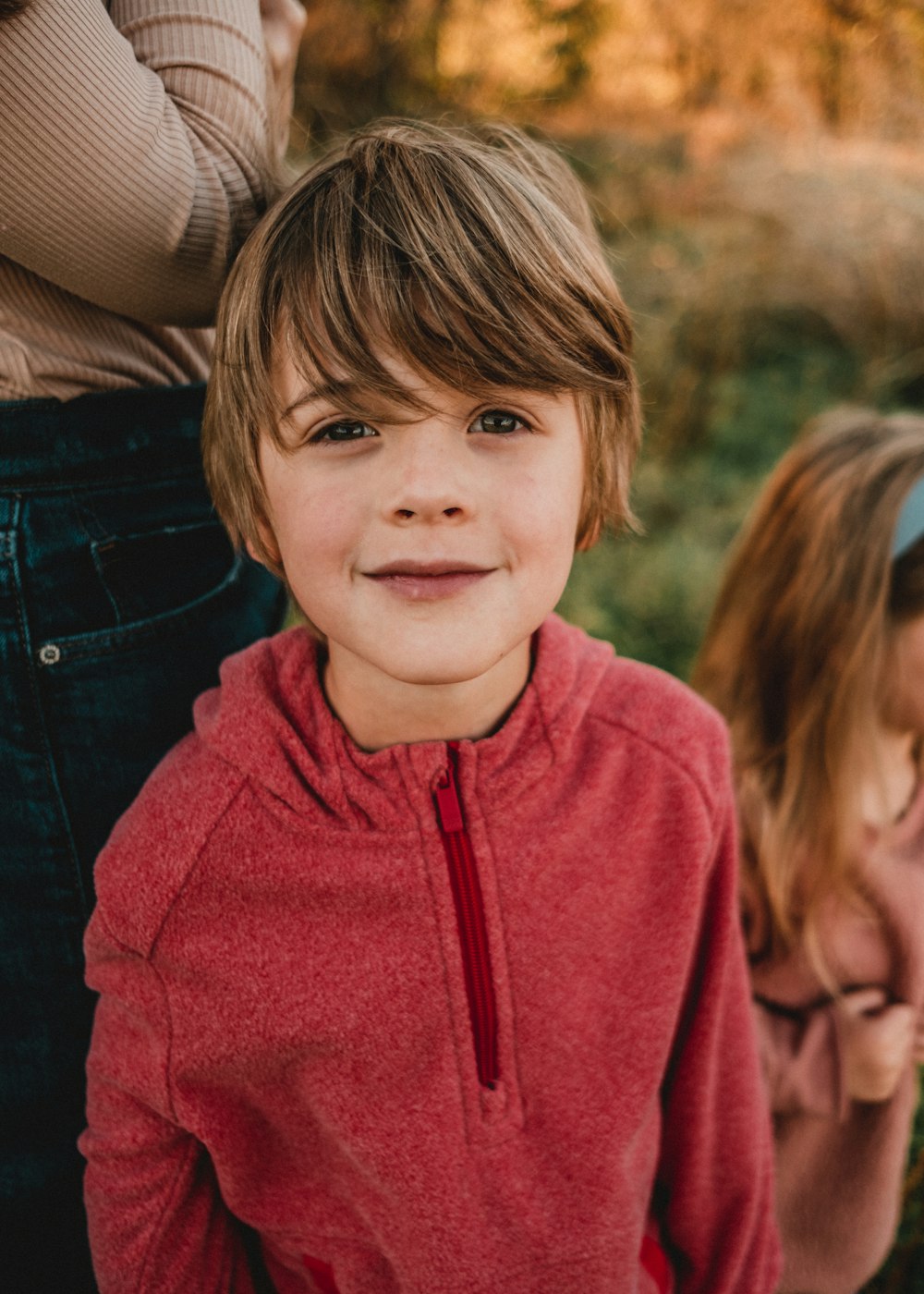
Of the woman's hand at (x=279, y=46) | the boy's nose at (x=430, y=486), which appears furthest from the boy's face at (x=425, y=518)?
the woman's hand at (x=279, y=46)

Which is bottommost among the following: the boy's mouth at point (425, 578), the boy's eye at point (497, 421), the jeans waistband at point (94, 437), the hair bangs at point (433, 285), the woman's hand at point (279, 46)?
the boy's mouth at point (425, 578)

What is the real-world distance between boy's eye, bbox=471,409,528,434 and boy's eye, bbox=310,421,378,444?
0.42 ft

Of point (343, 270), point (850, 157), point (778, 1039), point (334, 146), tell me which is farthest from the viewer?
point (850, 157)

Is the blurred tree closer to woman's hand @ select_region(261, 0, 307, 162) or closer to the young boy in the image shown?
woman's hand @ select_region(261, 0, 307, 162)

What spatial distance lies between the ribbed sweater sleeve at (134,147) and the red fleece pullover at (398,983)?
20.8 inches

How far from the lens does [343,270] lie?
1099 mm

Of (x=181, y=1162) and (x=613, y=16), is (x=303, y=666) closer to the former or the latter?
(x=181, y=1162)

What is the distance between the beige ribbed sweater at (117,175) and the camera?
42.6 inches

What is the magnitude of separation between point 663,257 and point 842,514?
4387 mm

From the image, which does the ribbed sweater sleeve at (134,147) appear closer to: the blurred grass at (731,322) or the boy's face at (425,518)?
the boy's face at (425,518)

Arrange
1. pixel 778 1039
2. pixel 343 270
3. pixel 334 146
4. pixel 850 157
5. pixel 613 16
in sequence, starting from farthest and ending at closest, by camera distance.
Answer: pixel 613 16
pixel 850 157
pixel 778 1039
pixel 334 146
pixel 343 270

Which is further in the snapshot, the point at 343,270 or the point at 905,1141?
the point at 905,1141

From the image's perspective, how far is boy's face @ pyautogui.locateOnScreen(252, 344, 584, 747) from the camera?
3.61 feet

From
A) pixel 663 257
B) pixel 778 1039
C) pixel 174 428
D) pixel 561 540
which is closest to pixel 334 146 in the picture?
pixel 174 428
